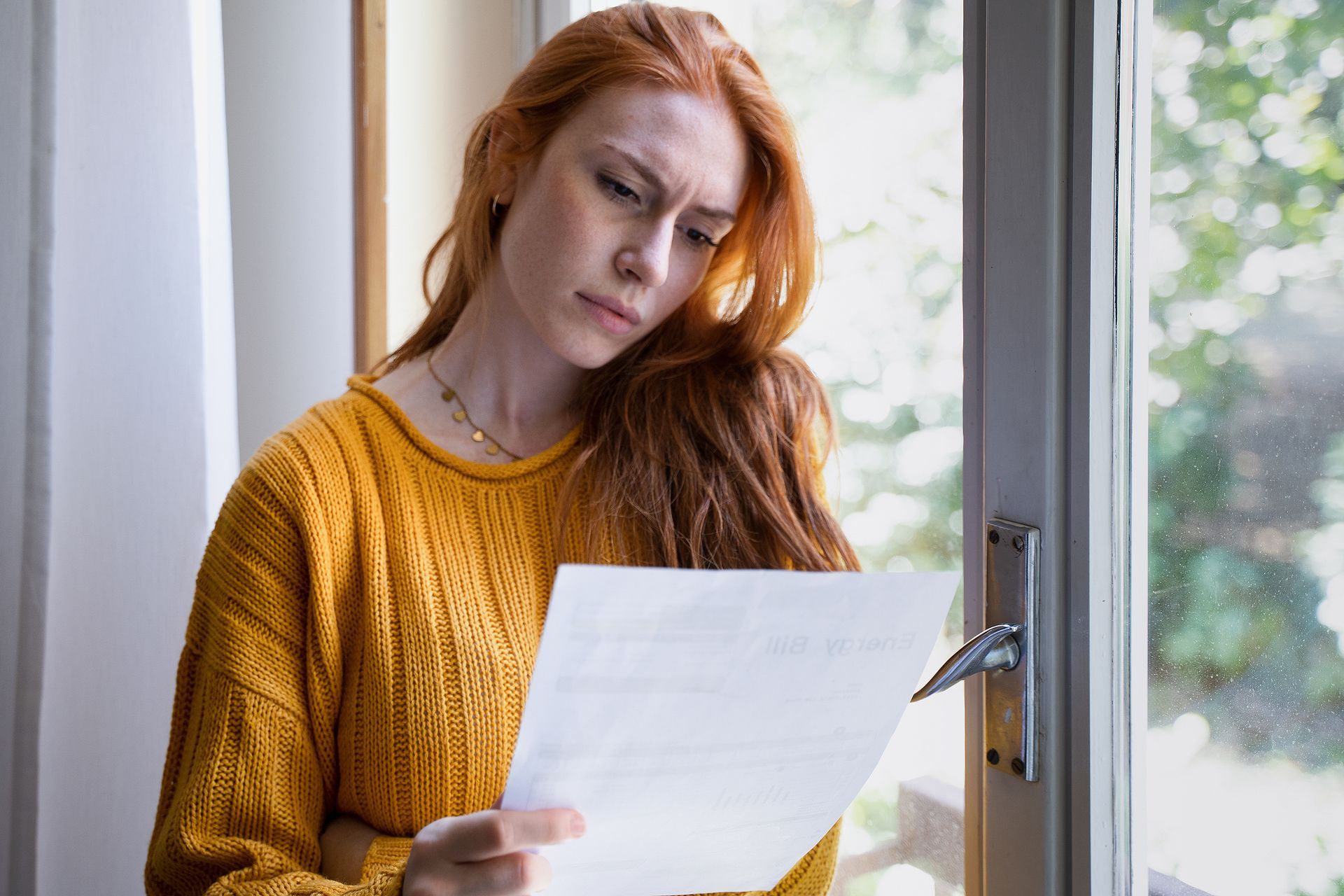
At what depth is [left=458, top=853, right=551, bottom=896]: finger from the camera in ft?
1.81

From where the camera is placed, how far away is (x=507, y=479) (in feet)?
3.07

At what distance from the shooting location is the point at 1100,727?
690mm

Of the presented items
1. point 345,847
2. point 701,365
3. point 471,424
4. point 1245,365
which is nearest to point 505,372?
point 471,424

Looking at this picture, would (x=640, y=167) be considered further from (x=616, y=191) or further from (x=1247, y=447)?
(x=1247, y=447)

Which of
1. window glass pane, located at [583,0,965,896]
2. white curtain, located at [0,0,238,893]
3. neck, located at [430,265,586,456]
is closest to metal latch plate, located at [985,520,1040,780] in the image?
window glass pane, located at [583,0,965,896]

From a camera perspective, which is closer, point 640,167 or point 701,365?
point 640,167

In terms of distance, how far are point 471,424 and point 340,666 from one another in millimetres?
247

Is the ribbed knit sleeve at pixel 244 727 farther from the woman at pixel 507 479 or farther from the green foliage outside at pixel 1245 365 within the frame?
the green foliage outside at pixel 1245 365

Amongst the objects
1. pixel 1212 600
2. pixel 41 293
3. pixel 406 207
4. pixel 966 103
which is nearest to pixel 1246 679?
pixel 1212 600

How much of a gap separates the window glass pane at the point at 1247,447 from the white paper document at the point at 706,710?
0.20 metres

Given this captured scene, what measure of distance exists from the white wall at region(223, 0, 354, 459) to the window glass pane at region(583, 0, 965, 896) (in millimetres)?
700

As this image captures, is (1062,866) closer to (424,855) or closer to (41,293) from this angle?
(424,855)

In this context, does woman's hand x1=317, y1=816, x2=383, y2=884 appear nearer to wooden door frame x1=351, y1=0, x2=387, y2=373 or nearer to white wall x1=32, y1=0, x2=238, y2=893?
white wall x1=32, y1=0, x2=238, y2=893

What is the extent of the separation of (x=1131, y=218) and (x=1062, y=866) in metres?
0.44
